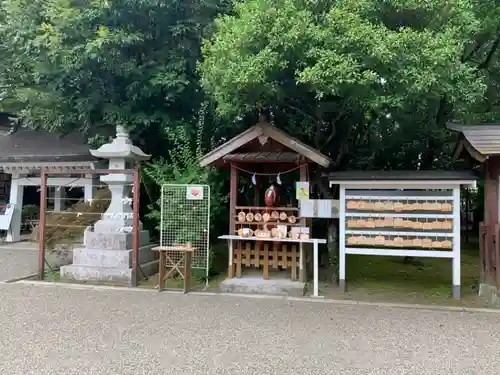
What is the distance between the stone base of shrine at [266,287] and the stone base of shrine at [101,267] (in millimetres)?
2016

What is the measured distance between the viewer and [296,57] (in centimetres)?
666

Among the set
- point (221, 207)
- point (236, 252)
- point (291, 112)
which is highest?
point (291, 112)

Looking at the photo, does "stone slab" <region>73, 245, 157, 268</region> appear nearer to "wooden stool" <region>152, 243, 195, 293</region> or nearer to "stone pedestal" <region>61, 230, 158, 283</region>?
"stone pedestal" <region>61, 230, 158, 283</region>

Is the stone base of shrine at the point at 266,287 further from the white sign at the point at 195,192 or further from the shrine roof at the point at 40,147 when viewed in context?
the shrine roof at the point at 40,147

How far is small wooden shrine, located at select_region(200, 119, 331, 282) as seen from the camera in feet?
24.7

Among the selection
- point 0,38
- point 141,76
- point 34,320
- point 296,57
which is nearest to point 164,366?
point 34,320

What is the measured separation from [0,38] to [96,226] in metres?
6.88

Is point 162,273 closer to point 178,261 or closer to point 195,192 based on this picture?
point 178,261

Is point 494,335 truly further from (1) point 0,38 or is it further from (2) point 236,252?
(1) point 0,38

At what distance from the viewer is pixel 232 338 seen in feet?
16.5

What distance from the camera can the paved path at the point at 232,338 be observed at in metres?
4.21

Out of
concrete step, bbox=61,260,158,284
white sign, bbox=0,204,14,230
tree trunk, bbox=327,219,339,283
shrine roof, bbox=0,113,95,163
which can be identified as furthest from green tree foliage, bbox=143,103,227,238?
white sign, bbox=0,204,14,230

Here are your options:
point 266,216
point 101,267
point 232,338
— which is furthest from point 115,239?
point 232,338

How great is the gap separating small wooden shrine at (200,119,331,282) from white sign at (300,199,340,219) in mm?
192
